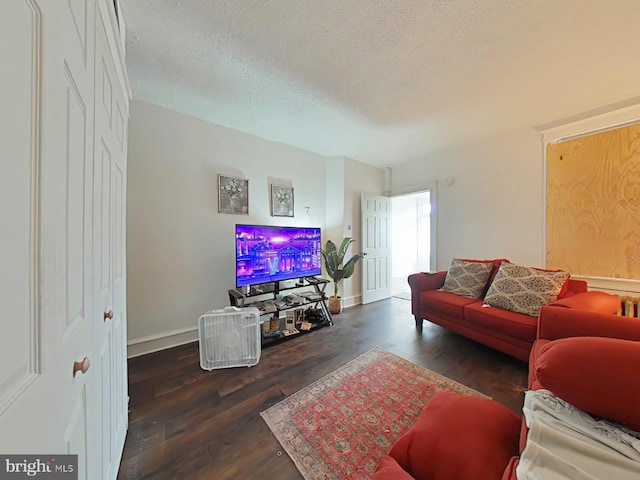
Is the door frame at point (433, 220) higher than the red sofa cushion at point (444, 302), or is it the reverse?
the door frame at point (433, 220)

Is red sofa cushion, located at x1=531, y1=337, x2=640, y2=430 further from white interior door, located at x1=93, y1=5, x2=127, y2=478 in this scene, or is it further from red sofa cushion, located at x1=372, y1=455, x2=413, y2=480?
white interior door, located at x1=93, y1=5, x2=127, y2=478

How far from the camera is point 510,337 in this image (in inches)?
76.6

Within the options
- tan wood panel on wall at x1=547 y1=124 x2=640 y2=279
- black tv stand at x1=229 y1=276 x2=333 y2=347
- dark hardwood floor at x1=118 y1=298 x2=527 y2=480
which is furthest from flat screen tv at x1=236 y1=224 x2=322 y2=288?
tan wood panel on wall at x1=547 y1=124 x2=640 y2=279

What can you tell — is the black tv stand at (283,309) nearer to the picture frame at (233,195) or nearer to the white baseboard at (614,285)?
the picture frame at (233,195)

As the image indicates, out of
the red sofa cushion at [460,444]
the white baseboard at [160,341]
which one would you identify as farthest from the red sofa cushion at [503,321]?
the white baseboard at [160,341]

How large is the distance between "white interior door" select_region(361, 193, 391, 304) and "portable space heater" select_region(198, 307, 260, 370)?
2203 mm

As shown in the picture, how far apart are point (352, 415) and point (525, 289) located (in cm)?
189

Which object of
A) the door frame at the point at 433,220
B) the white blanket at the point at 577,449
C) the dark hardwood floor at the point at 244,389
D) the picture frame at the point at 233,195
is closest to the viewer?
the white blanket at the point at 577,449

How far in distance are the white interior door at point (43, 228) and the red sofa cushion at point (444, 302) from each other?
8.84 ft

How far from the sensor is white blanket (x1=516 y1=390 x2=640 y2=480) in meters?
0.51

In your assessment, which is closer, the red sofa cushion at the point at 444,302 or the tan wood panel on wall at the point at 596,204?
the tan wood panel on wall at the point at 596,204

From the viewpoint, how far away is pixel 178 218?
7.99 ft

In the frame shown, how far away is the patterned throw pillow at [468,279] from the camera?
2.53 metres

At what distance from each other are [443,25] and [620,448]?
205 cm
